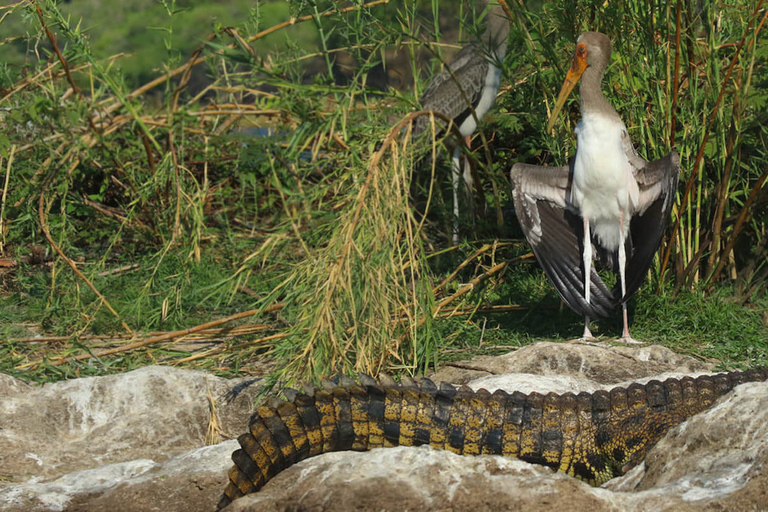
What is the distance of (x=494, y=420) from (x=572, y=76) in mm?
2292

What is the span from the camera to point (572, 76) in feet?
13.5

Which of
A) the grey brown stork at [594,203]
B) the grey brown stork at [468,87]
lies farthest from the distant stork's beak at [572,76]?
the grey brown stork at [468,87]

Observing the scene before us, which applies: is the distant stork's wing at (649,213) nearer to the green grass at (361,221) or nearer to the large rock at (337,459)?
the green grass at (361,221)

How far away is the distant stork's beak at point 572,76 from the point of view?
13.3 feet

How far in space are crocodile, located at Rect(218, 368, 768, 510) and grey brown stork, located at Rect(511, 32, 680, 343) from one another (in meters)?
1.36

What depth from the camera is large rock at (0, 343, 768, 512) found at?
1.95m

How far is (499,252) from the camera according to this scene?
478 cm

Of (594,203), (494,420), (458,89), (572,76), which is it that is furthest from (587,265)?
(458,89)

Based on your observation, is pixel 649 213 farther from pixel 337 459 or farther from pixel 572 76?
pixel 337 459

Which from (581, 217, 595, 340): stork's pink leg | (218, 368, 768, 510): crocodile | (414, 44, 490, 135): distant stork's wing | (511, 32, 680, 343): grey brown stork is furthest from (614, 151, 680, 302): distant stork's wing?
(414, 44, 490, 135): distant stork's wing

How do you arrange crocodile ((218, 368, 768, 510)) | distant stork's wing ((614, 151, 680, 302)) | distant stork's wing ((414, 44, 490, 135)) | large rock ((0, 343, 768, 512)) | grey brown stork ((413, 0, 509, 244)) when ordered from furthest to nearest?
1. distant stork's wing ((414, 44, 490, 135))
2. grey brown stork ((413, 0, 509, 244))
3. distant stork's wing ((614, 151, 680, 302))
4. crocodile ((218, 368, 768, 510))
5. large rock ((0, 343, 768, 512))

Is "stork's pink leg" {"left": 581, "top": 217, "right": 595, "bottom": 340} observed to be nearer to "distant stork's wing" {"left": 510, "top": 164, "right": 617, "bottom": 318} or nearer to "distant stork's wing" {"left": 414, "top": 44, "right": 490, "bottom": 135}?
"distant stork's wing" {"left": 510, "top": 164, "right": 617, "bottom": 318}

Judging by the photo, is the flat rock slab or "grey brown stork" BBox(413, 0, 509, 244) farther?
"grey brown stork" BBox(413, 0, 509, 244)

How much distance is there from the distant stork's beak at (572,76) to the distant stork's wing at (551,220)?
268mm
